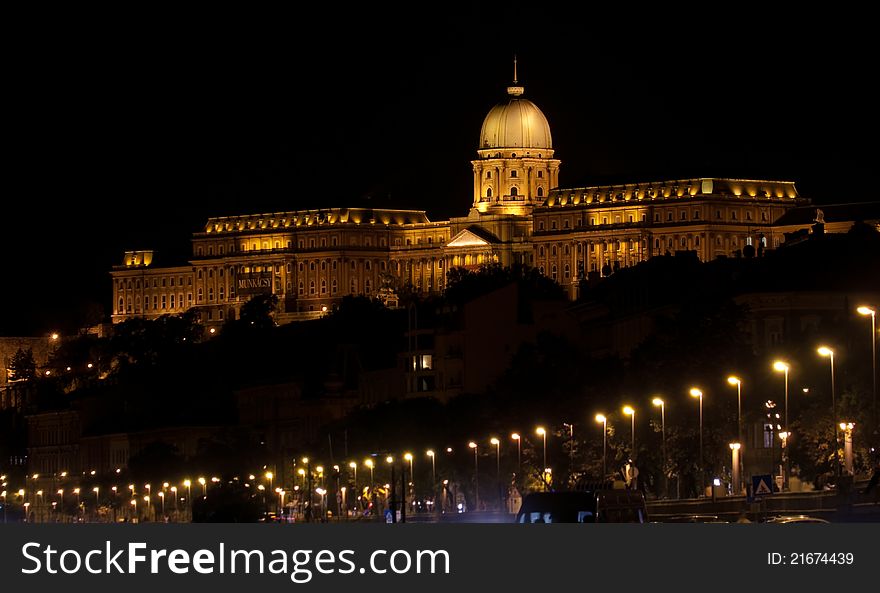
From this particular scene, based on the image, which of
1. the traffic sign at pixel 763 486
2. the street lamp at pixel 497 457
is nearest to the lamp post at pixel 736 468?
the street lamp at pixel 497 457

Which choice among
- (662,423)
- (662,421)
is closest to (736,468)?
(662,423)

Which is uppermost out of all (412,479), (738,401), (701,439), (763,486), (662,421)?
(738,401)

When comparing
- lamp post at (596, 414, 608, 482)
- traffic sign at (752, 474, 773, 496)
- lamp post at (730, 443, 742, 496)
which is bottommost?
traffic sign at (752, 474, 773, 496)

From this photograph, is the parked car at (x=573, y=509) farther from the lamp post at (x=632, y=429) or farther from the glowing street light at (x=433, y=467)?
the glowing street light at (x=433, y=467)

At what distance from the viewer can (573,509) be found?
70.8 m

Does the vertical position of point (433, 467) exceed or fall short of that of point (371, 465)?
it falls short

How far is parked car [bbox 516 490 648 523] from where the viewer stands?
2768 inches

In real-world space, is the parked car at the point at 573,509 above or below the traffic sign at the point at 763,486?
below

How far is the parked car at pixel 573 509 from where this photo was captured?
70312mm

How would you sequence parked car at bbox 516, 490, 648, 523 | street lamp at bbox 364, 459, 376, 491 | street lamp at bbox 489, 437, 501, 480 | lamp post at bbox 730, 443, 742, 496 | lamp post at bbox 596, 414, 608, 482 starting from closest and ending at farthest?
parked car at bbox 516, 490, 648, 523
lamp post at bbox 730, 443, 742, 496
lamp post at bbox 596, 414, 608, 482
street lamp at bbox 489, 437, 501, 480
street lamp at bbox 364, 459, 376, 491

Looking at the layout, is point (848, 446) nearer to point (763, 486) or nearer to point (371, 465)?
point (763, 486)

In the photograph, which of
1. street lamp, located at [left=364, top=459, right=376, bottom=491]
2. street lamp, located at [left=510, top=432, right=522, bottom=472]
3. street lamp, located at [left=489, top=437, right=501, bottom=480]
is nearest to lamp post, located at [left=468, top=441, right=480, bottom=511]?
street lamp, located at [left=489, top=437, right=501, bottom=480]

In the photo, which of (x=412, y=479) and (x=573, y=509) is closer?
(x=573, y=509)

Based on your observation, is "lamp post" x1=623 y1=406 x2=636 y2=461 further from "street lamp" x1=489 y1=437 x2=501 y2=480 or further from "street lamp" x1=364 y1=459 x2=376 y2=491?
"street lamp" x1=364 y1=459 x2=376 y2=491
